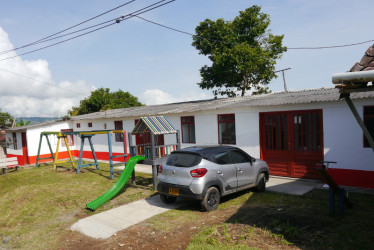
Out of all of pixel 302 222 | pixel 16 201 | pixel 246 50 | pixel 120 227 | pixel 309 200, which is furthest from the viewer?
pixel 246 50

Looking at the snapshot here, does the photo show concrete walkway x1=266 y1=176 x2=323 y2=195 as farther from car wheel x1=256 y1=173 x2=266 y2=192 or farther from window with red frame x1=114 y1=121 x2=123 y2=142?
window with red frame x1=114 y1=121 x2=123 y2=142

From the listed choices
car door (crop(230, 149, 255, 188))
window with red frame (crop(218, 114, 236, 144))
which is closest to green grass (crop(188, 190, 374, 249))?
car door (crop(230, 149, 255, 188))

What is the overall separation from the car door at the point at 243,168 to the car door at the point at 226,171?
0.61 feet

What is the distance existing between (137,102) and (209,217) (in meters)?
38.4

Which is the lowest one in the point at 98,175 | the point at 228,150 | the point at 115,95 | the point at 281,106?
the point at 98,175

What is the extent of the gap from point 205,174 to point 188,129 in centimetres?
733

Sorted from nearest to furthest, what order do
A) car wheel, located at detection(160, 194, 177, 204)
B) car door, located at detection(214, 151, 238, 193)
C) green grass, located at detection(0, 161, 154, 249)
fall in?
green grass, located at detection(0, 161, 154, 249) < car door, located at detection(214, 151, 238, 193) < car wheel, located at detection(160, 194, 177, 204)

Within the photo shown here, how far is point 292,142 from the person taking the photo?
10430 millimetres

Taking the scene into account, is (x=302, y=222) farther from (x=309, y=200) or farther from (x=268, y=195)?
(x=268, y=195)

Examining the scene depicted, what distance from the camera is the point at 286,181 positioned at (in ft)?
33.5

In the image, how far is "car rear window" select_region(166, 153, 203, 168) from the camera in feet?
24.1

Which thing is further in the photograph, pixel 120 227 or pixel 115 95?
pixel 115 95

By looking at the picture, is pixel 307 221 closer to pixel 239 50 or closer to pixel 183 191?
pixel 183 191

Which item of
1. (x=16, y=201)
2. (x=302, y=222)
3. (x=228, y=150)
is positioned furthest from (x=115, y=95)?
(x=302, y=222)
